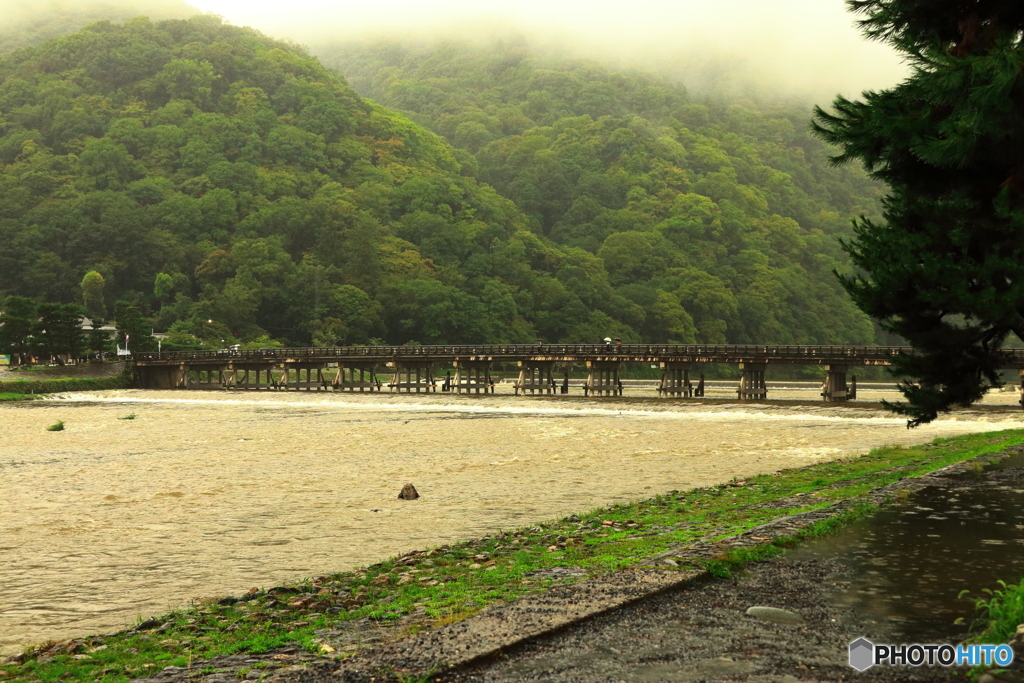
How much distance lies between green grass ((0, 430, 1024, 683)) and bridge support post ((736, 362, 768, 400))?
44939mm

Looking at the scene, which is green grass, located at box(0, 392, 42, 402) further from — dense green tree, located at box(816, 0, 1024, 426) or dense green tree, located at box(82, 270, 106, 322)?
dense green tree, located at box(816, 0, 1024, 426)

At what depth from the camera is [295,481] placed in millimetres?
21906

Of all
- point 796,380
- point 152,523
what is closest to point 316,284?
point 796,380

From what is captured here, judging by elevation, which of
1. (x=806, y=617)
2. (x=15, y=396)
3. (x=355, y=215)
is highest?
(x=355, y=215)

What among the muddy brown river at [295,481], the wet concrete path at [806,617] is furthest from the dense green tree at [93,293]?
the wet concrete path at [806,617]

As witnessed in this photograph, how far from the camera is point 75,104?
15012cm

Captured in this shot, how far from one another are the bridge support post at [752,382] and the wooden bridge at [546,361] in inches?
2.6

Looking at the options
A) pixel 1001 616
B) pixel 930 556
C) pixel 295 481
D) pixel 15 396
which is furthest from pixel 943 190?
pixel 15 396

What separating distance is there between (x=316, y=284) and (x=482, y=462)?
283 ft

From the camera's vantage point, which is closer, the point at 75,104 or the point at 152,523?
the point at 152,523

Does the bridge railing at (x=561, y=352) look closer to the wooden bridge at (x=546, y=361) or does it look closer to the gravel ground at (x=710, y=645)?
the wooden bridge at (x=546, y=361)

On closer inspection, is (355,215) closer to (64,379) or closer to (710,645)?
(64,379)

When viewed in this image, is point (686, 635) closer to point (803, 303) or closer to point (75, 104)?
point (803, 303)

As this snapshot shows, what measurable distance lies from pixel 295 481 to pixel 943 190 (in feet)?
50.0
